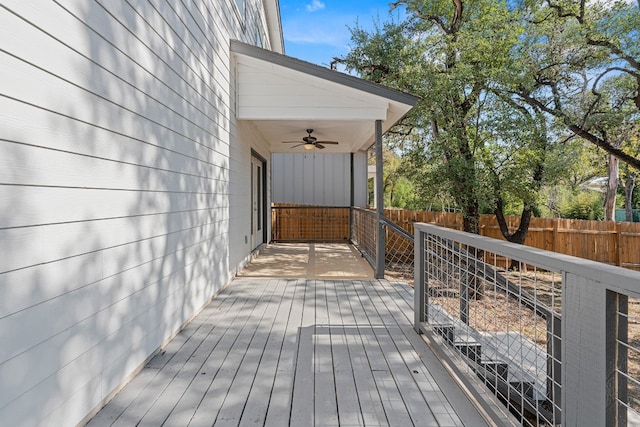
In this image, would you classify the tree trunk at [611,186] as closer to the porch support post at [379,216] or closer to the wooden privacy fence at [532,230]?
the wooden privacy fence at [532,230]

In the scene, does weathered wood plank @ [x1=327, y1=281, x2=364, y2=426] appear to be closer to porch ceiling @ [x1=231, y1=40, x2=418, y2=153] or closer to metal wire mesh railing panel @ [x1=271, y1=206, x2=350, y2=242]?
porch ceiling @ [x1=231, y1=40, x2=418, y2=153]

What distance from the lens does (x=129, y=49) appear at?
7.46ft

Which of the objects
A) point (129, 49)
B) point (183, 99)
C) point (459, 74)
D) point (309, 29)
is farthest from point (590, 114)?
point (309, 29)

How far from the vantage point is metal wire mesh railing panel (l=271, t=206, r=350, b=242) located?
1068 cm

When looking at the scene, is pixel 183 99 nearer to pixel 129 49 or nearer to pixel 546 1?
pixel 129 49

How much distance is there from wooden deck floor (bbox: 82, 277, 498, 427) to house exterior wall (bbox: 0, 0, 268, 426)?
236 millimetres

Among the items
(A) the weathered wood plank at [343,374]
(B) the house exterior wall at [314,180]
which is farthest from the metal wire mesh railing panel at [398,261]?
(A) the weathered wood plank at [343,374]

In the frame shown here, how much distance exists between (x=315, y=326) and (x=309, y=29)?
1545 cm

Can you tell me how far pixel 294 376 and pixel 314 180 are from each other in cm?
912

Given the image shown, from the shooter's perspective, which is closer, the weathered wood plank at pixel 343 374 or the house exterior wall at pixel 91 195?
the house exterior wall at pixel 91 195

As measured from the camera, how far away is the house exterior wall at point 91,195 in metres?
1.43

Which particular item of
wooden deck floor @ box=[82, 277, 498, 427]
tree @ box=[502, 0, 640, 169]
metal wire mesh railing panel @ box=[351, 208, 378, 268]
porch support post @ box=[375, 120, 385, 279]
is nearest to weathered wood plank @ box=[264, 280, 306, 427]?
wooden deck floor @ box=[82, 277, 498, 427]

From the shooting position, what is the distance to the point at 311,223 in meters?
10.8

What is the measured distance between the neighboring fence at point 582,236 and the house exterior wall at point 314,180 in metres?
2.48
